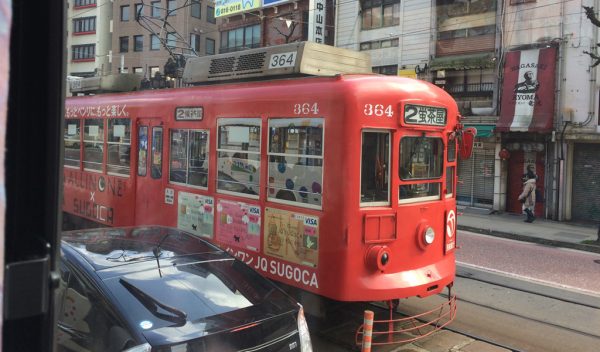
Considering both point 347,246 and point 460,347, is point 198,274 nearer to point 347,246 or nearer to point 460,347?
point 347,246

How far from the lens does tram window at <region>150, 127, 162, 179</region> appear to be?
26.6ft

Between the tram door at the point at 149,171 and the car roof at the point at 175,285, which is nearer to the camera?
the car roof at the point at 175,285

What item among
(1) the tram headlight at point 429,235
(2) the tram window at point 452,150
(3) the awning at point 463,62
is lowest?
(1) the tram headlight at point 429,235

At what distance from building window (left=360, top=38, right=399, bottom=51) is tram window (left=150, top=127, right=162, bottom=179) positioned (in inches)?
690

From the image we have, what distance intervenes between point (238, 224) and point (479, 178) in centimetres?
1560

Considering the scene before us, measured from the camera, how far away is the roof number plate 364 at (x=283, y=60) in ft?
22.0

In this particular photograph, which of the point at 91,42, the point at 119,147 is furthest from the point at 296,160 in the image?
the point at 91,42

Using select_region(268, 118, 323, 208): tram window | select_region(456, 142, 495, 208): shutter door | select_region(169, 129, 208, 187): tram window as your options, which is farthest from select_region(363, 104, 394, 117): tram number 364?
select_region(456, 142, 495, 208): shutter door

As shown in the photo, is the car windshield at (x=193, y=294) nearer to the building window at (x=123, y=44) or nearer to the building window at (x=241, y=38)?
the building window at (x=241, y=38)

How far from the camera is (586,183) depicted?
17.6m

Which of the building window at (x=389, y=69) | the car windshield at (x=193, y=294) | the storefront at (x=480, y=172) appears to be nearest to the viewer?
the car windshield at (x=193, y=294)

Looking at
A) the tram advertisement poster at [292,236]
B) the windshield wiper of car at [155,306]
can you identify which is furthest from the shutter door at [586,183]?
the windshield wiper of car at [155,306]

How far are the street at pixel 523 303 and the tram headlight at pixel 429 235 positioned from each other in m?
1.15

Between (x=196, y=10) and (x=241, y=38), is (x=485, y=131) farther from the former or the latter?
(x=196, y=10)
